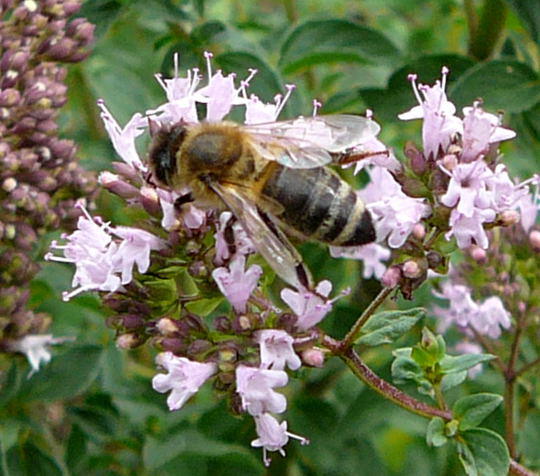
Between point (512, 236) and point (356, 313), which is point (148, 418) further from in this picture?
point (512, 236)

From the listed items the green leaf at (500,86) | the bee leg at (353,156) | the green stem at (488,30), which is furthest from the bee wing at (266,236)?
the green stem at (488,30)

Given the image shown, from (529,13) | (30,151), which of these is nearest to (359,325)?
(30,151)

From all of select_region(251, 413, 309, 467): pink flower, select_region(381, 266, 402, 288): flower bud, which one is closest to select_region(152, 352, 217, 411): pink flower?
select_region(251, 413, 309, 467): pink flower

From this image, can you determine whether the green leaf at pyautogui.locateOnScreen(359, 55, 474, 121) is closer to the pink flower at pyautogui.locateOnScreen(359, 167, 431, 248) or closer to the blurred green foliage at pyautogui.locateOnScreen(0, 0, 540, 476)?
the blurred green foliage at pyautogui.locateOnScreen(0, 0, 540, 476)

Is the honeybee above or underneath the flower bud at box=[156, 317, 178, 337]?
above

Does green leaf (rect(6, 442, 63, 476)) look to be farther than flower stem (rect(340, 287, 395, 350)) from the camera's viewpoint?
Yes

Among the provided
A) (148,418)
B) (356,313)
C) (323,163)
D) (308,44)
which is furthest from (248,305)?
(308,44)

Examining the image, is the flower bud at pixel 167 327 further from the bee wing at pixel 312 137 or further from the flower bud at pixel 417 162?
the flower bud at pixel 417 162

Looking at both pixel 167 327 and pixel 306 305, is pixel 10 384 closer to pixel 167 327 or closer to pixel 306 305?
pixel 167 327
